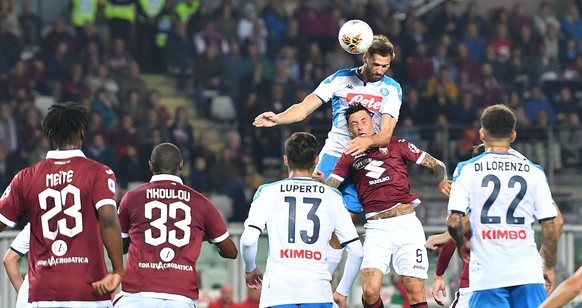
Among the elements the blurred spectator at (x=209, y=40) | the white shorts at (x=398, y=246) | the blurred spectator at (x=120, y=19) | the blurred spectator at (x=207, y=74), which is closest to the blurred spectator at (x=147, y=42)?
the blurred spectator at (x=120, y=19)

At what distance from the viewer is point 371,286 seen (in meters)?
11.1

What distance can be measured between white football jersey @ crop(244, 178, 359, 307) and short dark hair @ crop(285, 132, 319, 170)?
0.37 ft

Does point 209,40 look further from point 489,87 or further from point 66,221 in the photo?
point 66,221

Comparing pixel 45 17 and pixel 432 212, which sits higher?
pixel 45 17

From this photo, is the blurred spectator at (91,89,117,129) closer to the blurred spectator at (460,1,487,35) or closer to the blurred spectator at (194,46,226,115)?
the blurred spectator at (194,46,226,115)

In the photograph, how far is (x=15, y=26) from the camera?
22.2 m

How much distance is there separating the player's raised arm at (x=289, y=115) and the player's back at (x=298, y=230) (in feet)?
3.78

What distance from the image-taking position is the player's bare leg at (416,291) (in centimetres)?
1129

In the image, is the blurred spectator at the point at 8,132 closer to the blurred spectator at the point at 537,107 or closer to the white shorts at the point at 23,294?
the blurred spectator at the point at 537,107

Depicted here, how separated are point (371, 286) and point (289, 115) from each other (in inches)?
62.6

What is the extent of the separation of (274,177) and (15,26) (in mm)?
5190

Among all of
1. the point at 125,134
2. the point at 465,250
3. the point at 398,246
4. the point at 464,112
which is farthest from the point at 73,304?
the point at 464,112

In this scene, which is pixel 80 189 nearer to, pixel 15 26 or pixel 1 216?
pixel 1 216

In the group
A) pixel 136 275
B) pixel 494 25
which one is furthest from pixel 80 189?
pixel 494 25
